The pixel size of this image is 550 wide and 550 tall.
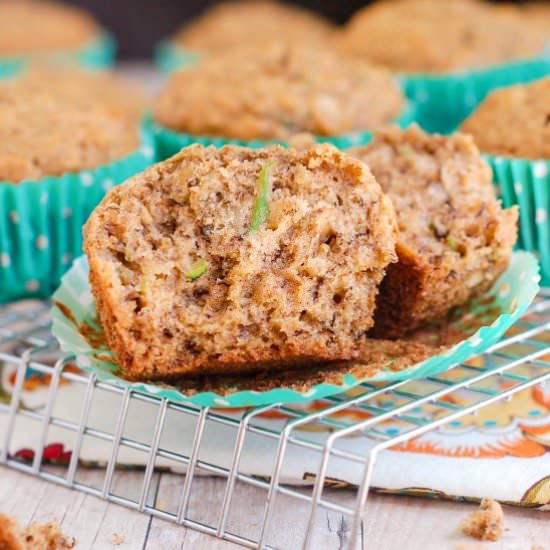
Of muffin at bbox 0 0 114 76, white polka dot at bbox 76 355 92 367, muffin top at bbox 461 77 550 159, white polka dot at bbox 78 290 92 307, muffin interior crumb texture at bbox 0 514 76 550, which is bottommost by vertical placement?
muffin interior crumb texture at bbox 0 514 76 550

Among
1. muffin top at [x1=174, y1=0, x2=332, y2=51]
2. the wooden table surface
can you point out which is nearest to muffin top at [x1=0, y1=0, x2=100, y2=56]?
muffin top at [x1=174, y1=0, x2=332, y2=51]

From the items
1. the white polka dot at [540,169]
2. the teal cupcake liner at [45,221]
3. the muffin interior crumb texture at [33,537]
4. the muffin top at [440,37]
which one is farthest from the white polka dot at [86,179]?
the muffin top at [440,37]

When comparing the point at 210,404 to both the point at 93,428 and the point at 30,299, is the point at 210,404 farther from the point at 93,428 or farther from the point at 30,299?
the point at 30,299

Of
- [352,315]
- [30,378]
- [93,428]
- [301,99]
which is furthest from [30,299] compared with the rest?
[352,315]

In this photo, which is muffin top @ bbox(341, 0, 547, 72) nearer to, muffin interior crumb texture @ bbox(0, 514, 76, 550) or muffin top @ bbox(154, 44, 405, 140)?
muffin top @ bbox(154, 44, 405, 140)

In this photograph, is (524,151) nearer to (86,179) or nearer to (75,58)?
(86,179)
